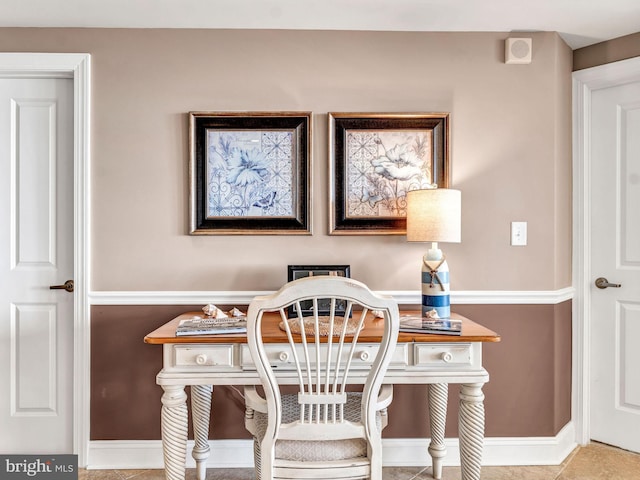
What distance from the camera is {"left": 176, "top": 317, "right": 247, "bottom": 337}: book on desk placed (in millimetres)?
1882

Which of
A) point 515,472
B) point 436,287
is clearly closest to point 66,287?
point 436,287

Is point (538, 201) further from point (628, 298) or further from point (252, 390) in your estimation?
point (252, 390)

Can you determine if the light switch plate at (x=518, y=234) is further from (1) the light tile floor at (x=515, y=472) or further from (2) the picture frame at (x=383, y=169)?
(1) the light tile floor at (x=515, y=472)

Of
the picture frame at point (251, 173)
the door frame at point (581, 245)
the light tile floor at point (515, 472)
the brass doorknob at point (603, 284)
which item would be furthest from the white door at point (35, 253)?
the brass doorknob at point (603, 284)

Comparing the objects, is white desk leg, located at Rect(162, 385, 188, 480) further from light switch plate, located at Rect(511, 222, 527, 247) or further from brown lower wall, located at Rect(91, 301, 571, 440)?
light switch plate, located at Rect(511, 222, 527, 247)

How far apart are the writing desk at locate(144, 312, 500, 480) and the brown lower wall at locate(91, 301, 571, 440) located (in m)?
0.57

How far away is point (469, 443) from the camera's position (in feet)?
6.23

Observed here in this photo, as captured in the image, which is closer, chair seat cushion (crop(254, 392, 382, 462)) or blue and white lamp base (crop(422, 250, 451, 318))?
chair seat cushion (crop(254, 392, 382, 462))

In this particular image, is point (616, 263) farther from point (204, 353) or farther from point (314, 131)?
point (204, 353)

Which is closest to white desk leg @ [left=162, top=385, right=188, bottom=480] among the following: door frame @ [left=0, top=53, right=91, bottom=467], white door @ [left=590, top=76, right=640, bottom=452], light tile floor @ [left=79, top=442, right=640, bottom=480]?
light tile floor @ [left=79, top=442, right=640, bottom=480]

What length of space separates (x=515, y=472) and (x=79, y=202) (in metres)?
2.59

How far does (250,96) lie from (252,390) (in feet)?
4.84

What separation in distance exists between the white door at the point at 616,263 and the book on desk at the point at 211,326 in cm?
200

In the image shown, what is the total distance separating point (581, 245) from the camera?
263cm
